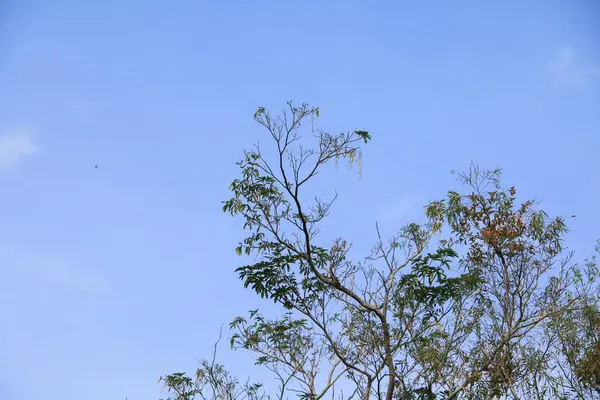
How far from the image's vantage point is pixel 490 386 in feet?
30.8

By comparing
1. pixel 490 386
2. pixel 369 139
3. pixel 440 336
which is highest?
pixel 369 139

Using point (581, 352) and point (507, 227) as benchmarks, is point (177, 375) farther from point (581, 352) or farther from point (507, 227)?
point (581, 352)

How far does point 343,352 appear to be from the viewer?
9727 millimetres

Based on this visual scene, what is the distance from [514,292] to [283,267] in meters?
3.20

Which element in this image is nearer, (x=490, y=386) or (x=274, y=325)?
(x=490, y=386)

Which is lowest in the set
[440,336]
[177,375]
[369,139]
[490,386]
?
[490,386]

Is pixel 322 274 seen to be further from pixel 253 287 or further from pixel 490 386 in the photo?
pixel 490 386

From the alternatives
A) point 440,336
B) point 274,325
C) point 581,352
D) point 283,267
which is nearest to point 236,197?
point 283,267

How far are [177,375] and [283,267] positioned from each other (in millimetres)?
2368

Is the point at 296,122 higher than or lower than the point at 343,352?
higher

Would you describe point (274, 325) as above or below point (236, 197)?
below

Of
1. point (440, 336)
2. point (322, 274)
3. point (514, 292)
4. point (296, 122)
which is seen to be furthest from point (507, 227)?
point (296, 122)

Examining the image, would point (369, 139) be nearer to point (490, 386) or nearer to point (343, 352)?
point (343, 352)

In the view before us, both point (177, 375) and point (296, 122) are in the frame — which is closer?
point (296, 122)
